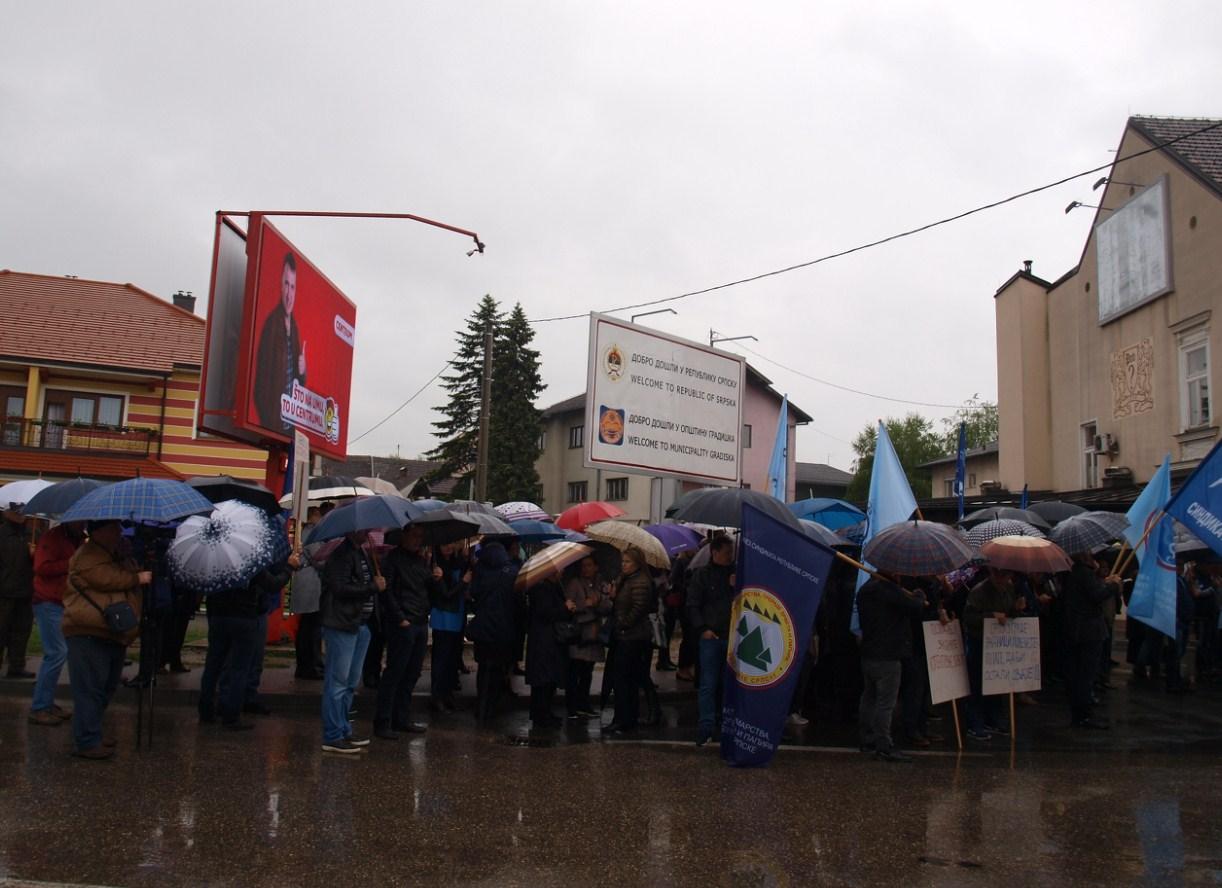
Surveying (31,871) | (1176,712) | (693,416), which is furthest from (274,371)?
(1176,712)

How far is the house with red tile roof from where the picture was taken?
3150 cm

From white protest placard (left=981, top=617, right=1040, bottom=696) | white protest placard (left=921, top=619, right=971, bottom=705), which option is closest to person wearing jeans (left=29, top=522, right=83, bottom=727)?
white protest placard (left=921, top=619, right=971, bottom=705)

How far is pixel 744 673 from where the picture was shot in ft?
27.1

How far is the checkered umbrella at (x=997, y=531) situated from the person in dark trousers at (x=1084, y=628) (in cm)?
55

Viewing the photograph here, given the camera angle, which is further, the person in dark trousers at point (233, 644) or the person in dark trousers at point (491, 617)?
the person in dark trousers at point (491, 617)

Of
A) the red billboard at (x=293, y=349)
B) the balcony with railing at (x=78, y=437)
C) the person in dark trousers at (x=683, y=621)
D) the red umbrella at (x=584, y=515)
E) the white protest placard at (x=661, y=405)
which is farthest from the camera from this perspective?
the balcony with railing at (x=78, y=437)

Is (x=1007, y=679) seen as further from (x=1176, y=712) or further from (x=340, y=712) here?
(x=340, y=712)

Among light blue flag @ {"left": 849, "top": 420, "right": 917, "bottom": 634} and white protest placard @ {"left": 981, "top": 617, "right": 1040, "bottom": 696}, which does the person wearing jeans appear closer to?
light blue flag @ {"left": 849, "top": 420, "right": 917, "bottom": 634}

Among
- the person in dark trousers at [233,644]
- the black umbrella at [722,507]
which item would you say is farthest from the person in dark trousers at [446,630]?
the black umbrella at [722,507]

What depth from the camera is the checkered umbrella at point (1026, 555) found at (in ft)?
30.1

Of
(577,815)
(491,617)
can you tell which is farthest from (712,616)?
(577,815)

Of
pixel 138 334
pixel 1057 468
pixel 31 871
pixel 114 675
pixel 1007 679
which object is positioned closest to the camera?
pixel 31 871

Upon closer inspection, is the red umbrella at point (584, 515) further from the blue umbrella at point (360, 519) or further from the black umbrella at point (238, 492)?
the blue umbrella at point (360, 519)

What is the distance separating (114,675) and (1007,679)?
305 inches
